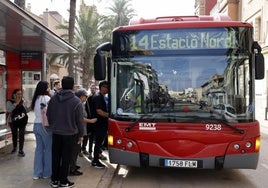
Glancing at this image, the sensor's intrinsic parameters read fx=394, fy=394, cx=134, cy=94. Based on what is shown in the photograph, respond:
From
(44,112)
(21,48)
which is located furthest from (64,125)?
(21,48)

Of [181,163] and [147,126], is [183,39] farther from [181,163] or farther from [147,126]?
[181,163]

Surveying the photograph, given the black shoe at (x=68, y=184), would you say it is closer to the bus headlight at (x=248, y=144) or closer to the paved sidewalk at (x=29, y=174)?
the paved sidewalk at (x=29, y=174)

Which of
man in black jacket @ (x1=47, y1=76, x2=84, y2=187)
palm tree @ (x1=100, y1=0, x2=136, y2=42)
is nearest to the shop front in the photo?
man in black jacket @ (x1=47, y1=76, x2=84, y2=187)

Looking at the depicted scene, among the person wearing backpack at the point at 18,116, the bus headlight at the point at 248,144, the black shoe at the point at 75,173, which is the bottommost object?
the black shoe at the point at 75,173

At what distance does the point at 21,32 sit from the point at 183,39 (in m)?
4.83

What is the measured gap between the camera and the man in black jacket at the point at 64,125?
6.06 meters

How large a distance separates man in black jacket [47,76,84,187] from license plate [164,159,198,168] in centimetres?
159

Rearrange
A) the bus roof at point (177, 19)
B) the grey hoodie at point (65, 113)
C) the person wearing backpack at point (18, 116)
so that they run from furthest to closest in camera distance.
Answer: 1. the person wearing backpack at point (18, 116)
2. the bus roof at point (177, 19)
3. the grey hoodie at point (65, 113)

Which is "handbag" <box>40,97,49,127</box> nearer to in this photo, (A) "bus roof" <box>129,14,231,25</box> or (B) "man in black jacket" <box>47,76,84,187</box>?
(B) "man in black jacket" <box>47,76,84,187</box>

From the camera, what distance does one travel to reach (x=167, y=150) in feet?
22.0

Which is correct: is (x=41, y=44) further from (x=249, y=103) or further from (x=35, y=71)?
(x=249, y=103)

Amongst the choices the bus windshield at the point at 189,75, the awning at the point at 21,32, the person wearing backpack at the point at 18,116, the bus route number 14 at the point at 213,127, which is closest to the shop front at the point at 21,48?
the awning at the point at 21,32

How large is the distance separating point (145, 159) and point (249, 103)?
2014 mm

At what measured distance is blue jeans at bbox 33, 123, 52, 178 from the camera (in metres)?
6.78
